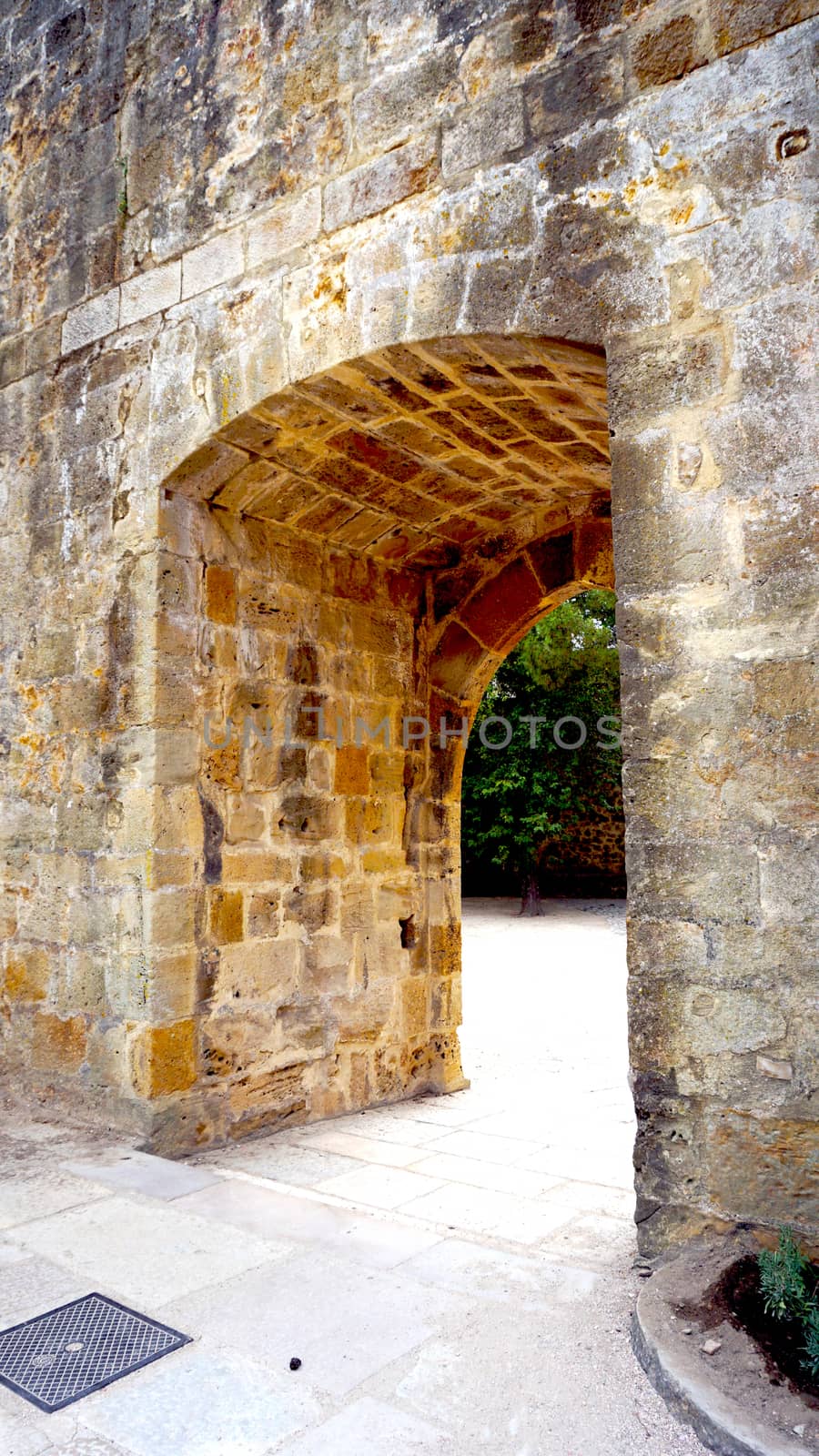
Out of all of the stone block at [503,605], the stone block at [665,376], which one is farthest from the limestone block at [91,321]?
the stone block at [665,376]

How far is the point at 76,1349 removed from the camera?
1.98m

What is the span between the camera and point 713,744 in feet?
7.29

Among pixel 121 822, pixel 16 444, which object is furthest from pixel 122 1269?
pixel 16 444

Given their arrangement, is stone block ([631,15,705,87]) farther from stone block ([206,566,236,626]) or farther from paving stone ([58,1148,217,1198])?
paving stone ([58,1148,217,1198])

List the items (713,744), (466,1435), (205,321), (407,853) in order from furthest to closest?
(407,853), (205,321), (713,744), (466,1435)

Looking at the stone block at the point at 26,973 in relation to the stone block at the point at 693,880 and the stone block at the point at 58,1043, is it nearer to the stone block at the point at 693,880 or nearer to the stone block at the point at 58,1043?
the stone block at the point at 58,1043

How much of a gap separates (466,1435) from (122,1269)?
3.29 ft

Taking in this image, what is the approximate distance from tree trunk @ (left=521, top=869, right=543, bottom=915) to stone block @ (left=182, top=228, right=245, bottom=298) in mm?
11299

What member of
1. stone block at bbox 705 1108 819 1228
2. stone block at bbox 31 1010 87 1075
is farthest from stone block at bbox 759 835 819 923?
stone block at bbox 31 1010 87 1075

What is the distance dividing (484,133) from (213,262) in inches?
42.3

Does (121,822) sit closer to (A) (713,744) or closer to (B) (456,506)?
(B) (456,506)

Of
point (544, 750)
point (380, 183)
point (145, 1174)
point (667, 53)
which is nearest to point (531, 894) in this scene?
point (544, 750)

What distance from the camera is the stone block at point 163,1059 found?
3350 mm

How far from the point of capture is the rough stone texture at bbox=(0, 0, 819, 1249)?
221 cm
